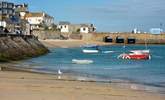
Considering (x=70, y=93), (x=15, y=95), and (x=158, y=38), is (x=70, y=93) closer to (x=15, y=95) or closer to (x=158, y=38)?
(x=15, y=95)

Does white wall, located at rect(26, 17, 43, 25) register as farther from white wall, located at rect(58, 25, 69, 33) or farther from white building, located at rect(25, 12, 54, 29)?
white wall, located at rect(58, 25, 69, 33)

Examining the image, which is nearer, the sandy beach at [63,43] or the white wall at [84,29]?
the sandy beach at [63,43]

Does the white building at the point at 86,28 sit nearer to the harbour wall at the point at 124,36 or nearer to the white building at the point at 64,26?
the white building at the point at 64,26

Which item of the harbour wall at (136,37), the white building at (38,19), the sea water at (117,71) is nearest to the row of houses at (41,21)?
the white building at (38,19)

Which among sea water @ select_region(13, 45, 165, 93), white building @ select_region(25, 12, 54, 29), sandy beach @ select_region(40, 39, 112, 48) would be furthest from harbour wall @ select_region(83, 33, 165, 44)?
sea water @ select_region(13, 45, 165, 93)

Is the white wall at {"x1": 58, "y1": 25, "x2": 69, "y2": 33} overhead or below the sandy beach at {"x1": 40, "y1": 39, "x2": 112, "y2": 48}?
overhead

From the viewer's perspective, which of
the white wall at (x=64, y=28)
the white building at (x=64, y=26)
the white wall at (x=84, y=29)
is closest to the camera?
the white wall at (x=84, y=29)

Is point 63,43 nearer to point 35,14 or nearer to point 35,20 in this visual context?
point 35,20

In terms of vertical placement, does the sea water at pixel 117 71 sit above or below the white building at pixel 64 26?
below

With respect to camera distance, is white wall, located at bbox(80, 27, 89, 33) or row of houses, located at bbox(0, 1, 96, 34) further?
white wall, located at bbox(80, 27, 89, 33)

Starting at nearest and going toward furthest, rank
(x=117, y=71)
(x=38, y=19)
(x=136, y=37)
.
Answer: (x=117, y=71)
(x=136, y=37)
(x=38, y=19)

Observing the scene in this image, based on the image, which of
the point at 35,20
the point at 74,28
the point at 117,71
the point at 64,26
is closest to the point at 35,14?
the point at 35,20

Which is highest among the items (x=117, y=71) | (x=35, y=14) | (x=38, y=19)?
(x=35, y=14)

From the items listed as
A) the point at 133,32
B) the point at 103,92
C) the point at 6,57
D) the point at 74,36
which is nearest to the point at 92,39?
the point at 74,36
